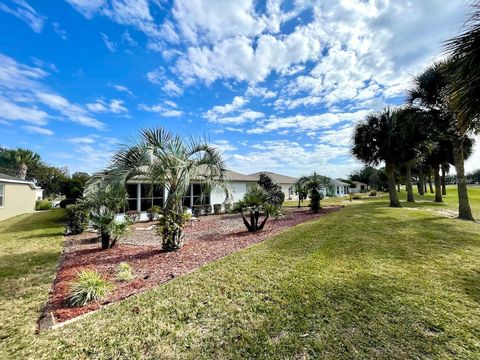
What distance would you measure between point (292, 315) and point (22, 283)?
20.4 ft

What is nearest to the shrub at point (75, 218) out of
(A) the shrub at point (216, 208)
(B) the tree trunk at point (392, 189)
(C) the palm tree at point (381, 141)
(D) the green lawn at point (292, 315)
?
(D) the green lawn at point (292, 315)

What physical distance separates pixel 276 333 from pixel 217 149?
6.10 meters

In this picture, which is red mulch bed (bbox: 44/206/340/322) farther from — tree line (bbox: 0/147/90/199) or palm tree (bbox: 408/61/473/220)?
tree line (bbox: 0/147/90/199)

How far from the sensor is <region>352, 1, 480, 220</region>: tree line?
4301mm

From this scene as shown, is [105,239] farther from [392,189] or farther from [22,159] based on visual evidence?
[22,159]

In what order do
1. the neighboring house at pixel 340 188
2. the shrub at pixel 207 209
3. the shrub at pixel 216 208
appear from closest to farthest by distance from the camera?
the shrub at pixel 207 209
the shrub at pixel 216 208
the neighboring house at pixel 340 188

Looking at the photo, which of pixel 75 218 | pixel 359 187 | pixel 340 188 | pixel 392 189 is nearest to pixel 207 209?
pixel 75 218

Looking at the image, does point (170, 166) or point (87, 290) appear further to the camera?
point (170, 166)

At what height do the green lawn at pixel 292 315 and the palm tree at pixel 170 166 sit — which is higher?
the palm tree at pixel 170 166

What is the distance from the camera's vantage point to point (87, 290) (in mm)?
4488

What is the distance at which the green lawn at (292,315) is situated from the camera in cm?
289

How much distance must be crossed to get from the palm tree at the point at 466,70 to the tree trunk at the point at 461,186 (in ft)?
35.5

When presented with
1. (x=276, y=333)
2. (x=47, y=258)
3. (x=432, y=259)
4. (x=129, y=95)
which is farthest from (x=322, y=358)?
(x=129, y=95)

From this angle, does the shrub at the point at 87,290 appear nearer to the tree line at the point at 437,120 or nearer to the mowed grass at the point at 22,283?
the mowed grass at the point at 22,283
